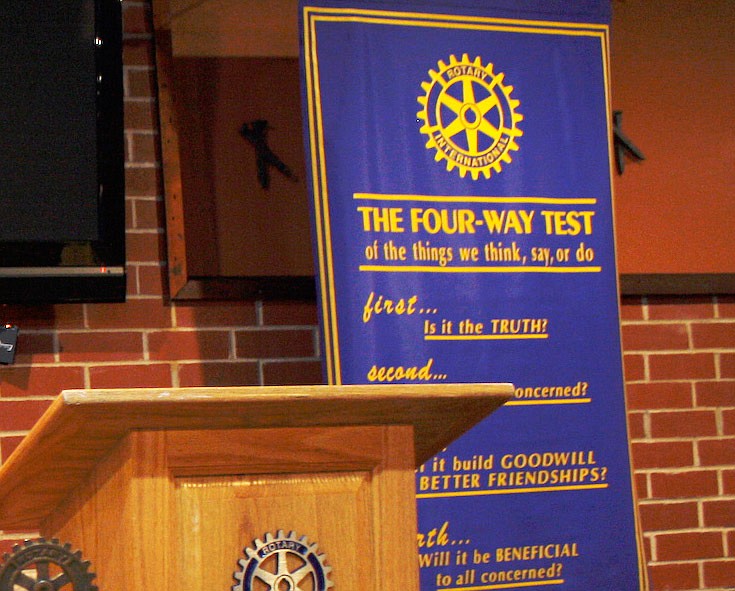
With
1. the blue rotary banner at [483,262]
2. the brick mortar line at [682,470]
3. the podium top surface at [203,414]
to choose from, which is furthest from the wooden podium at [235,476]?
the brick mortar line at [682,470]

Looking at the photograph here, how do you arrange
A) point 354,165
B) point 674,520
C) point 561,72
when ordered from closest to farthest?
point 354,165 < point 561,72 < point 674,520

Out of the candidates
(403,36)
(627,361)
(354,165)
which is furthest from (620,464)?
(403,36)

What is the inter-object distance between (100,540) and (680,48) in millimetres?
2246

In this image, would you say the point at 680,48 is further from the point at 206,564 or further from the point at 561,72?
the point at 206,564

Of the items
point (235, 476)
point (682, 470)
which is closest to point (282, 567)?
point (235, 476)

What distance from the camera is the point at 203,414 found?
1.00 m

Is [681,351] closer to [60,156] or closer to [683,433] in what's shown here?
[683,433]

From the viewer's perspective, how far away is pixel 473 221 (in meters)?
2.25

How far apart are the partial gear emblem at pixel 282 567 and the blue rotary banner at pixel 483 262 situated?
3.38ft

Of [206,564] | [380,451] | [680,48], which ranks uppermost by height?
[680,48]

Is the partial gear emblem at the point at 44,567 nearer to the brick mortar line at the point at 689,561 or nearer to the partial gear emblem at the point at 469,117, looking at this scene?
the partial gear emblem at the point at 469,117

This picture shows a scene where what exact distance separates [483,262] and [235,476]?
127cm

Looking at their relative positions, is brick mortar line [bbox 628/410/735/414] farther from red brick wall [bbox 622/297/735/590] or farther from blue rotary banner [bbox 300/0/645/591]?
blue rotary banner [bbox 300/0/645/591]

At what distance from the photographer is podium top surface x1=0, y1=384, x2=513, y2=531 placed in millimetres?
937
